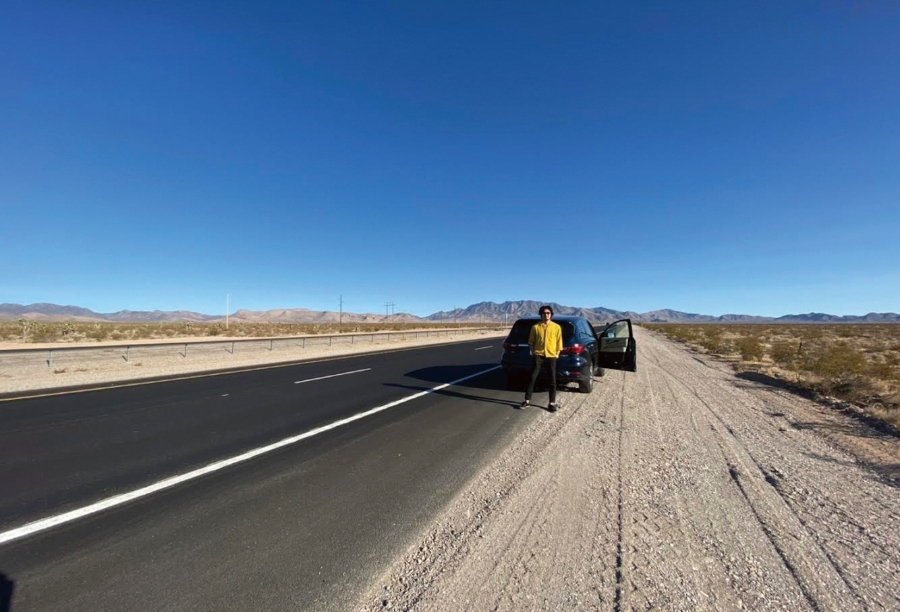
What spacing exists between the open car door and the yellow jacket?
436 cm

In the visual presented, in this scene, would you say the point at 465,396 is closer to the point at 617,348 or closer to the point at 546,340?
the point at 546,340

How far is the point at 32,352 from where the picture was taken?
19438mm

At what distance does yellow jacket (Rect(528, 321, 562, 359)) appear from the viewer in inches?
329

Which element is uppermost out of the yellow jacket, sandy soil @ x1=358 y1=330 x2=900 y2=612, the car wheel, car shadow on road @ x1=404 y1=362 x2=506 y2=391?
the yellow jacket

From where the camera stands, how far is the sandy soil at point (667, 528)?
2.79m

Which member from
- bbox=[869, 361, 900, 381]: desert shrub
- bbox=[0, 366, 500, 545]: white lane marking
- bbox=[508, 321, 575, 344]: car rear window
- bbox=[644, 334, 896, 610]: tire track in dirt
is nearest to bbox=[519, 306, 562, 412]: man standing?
bbox=[508, 321, 575, 344]: car rear window

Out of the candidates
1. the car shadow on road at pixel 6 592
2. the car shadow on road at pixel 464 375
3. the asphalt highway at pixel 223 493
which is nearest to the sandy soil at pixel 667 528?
the asphalt highway at pixel 223 493

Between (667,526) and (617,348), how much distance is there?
31.1 ft

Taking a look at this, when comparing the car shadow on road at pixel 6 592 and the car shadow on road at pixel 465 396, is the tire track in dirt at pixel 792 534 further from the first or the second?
the car shadow on road at pixel 6 592

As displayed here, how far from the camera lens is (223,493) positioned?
4.29 meters

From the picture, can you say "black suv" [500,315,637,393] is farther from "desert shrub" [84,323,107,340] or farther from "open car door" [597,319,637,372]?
"desert shrub" [84,323,107,340]

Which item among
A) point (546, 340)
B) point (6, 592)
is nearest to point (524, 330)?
point (546, 340)

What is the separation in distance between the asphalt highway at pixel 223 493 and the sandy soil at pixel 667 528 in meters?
0.49

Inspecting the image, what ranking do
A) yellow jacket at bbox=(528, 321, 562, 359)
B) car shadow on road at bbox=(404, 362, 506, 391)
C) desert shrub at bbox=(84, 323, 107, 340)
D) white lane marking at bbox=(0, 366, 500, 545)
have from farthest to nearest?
desert shrub at bbox=(84, 323, 107, 340) → car shadow on road at bbox=(404, 362, 506, 391) → yellow jacket at bbox=(528, 321, 562, 359) → white lane marking at bbox=(0, 366, 500, 545)
